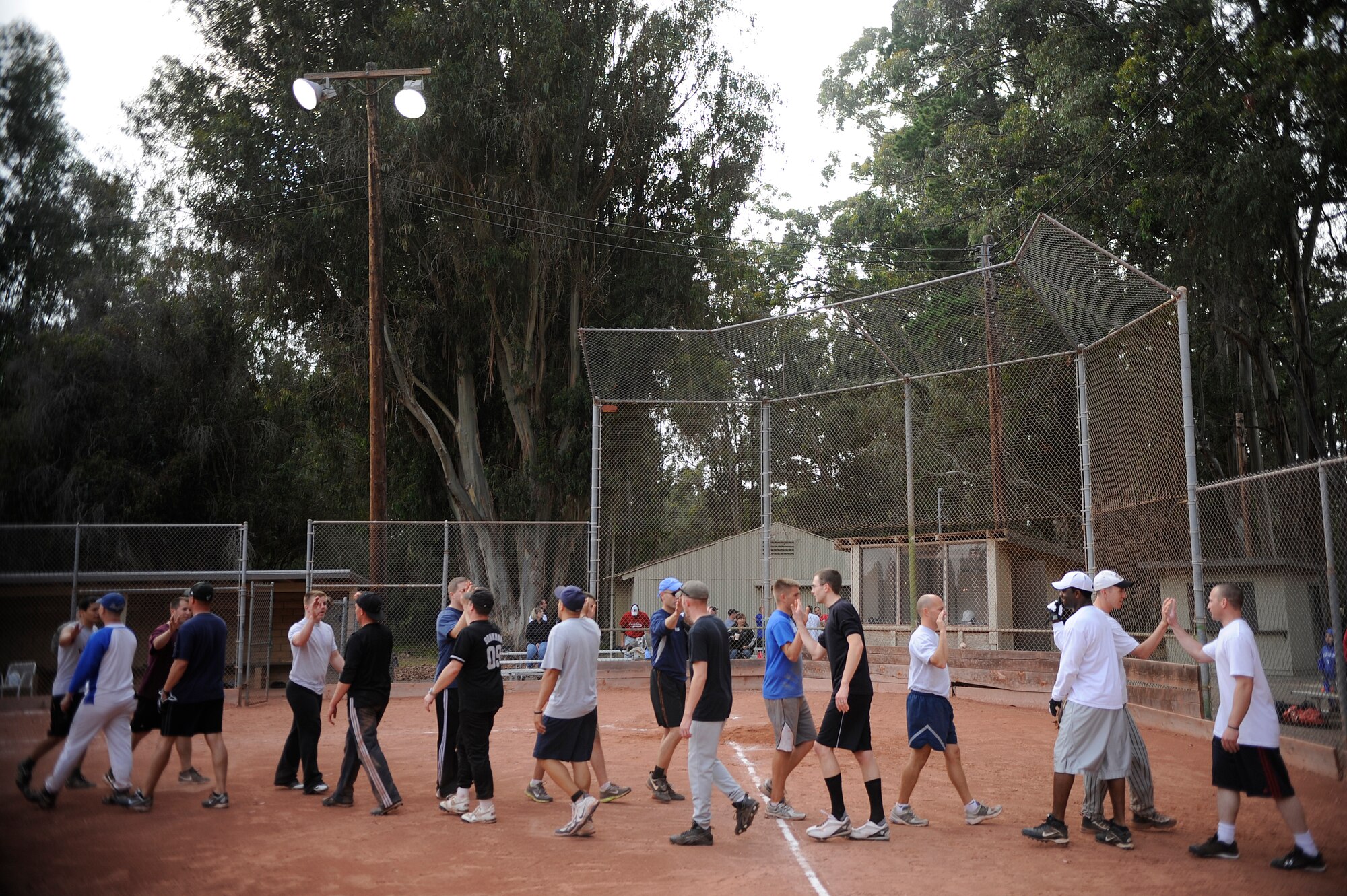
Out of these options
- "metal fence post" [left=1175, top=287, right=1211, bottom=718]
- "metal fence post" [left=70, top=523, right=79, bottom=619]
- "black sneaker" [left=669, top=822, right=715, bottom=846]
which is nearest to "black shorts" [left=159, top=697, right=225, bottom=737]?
"black sneaker" [left=669, top=822, right=715, bottom=846]

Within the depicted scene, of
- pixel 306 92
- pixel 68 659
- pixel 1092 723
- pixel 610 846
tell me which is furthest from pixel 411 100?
pixel 1092 723

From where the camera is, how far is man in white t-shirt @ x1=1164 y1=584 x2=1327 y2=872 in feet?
19.6

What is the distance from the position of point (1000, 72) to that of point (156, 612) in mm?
27388

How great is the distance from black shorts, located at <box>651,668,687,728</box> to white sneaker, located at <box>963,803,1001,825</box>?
2.35 m

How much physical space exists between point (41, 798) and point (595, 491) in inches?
439

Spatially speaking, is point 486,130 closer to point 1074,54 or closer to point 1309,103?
point 1074,54

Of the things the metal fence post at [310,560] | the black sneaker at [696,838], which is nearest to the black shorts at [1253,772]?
the black sneaker at [696,838]

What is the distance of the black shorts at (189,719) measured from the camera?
25.5ft

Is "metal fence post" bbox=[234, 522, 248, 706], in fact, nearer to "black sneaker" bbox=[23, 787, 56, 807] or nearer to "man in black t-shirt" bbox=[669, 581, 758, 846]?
"black sneaker" bbox=[23, 787, 56, 807]

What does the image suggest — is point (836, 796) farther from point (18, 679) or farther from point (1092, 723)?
point (18, 679)

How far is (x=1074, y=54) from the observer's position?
2231 centimetres

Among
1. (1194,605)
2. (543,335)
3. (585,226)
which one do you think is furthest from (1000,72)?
(1194,605)

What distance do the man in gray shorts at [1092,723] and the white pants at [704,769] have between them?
202 centimetres

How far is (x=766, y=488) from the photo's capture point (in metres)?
16.8
